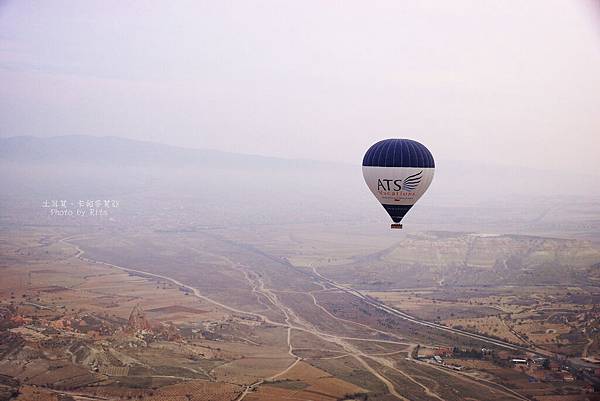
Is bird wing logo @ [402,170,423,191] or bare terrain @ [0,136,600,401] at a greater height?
bird wing logo @ [402,170,423,191]

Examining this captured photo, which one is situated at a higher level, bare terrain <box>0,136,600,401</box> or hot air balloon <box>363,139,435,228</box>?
hot air balloon <box>363,139,435,228</box>

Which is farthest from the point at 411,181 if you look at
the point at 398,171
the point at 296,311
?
the point at 296,311

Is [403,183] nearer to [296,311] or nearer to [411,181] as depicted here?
[411,181]

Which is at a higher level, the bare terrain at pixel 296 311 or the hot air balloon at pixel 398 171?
the hot air balloon at pixel 398 171

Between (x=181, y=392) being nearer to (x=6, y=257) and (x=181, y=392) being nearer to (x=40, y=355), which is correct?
(x=40, y=355)

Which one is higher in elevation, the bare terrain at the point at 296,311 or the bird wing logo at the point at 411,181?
the bird wing logo at the point at 411,181
